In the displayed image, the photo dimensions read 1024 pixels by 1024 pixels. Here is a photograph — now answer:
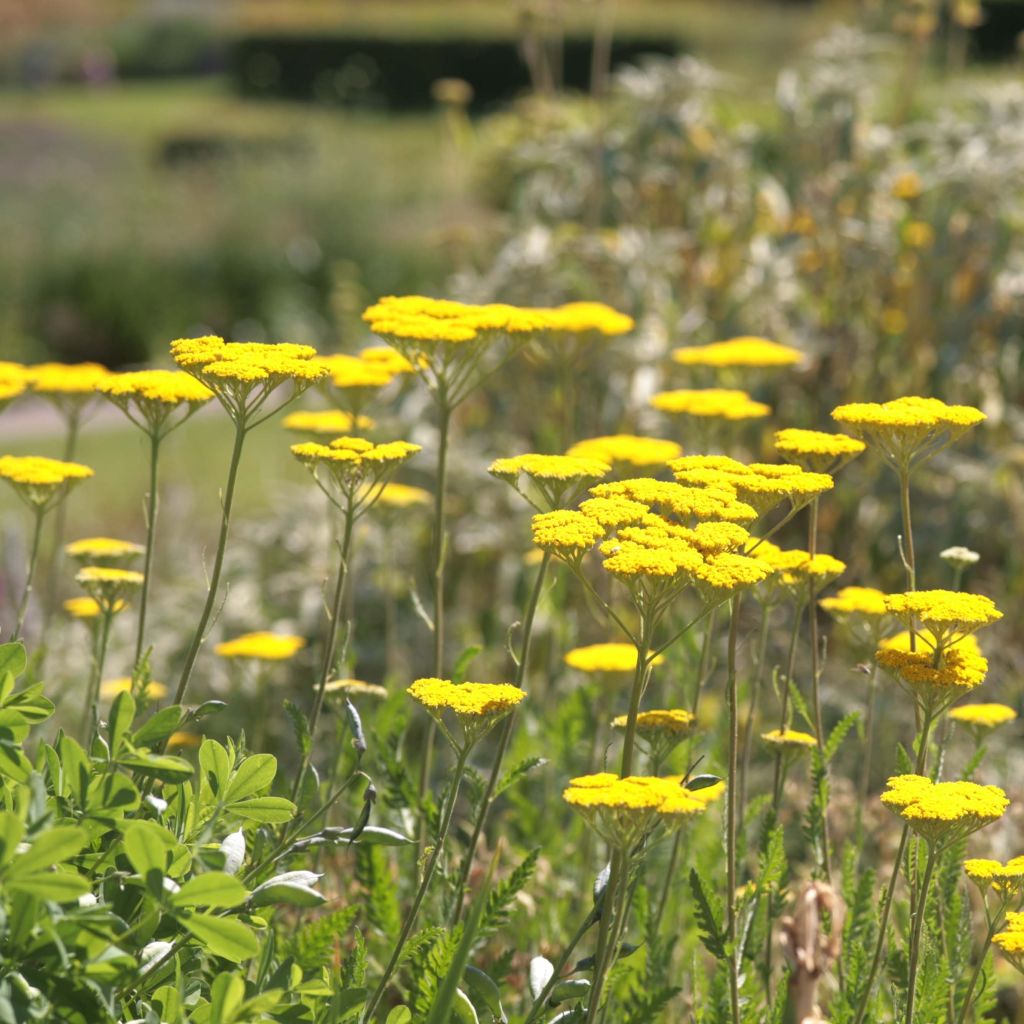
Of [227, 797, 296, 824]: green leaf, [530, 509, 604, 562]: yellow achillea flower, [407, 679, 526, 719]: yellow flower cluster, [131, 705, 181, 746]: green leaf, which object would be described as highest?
[530, 509, 604, 562]: yellow achillea flower

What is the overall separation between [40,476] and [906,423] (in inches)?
39.4

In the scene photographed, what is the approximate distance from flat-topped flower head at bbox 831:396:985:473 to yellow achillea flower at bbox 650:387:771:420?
0.32 meters

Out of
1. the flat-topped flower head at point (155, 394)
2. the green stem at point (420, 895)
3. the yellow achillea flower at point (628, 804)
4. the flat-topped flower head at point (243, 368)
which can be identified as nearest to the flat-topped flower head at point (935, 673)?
the yellow achillea flower at point (628, 804)

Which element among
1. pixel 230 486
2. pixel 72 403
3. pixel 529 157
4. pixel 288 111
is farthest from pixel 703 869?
pixel 288 111

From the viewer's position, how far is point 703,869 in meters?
2.00

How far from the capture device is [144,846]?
127 centimetres

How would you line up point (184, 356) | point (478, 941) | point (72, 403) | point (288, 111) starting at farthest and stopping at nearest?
point (288, 111), point (72, 403), point (478, 941), point (184, 356)

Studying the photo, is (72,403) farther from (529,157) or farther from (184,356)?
(529,157)

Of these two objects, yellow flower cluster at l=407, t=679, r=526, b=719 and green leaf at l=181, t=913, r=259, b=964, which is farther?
yellow flower cluster at l=407, t=679, r=526, b=719

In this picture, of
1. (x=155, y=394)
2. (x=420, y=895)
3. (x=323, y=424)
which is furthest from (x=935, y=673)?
(x=323, y=424)

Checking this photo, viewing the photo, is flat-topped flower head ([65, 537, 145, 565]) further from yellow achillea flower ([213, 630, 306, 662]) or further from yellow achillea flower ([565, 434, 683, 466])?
yellow achillea flower ([565, 434, 683, 466])

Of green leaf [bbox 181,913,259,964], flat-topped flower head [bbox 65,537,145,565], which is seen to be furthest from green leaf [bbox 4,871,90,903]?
flat-topped flower head [bbox 65,537,145,565]

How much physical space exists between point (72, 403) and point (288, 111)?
21.6m

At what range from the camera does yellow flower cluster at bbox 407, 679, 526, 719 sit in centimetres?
146
